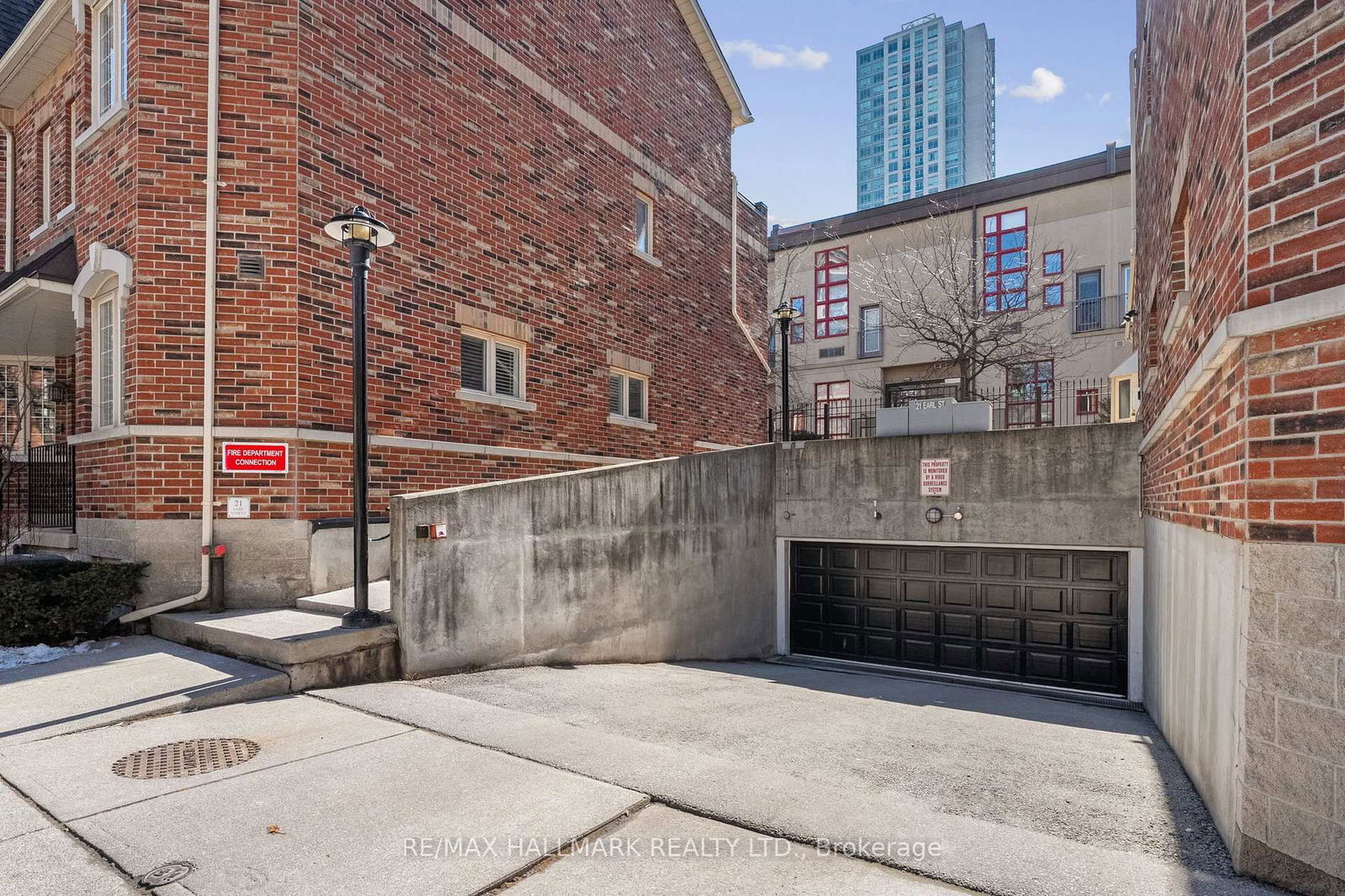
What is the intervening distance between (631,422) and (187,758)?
9.75m

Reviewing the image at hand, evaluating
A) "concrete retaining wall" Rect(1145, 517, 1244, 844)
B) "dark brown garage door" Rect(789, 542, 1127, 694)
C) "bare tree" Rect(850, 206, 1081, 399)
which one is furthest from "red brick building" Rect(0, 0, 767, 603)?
"bare tree" Rect(850, 206, 1081, 399)

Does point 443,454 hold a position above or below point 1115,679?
above

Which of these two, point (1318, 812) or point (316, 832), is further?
point (316, 832)

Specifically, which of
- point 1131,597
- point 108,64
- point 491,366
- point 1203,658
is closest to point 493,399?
point 491,366

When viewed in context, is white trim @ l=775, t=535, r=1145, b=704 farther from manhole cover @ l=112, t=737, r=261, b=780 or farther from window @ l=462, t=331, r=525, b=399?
manhole cover @ l=112, t=737, r=261, b=780

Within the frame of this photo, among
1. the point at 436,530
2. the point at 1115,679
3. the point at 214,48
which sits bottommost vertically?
the point at 1115,679

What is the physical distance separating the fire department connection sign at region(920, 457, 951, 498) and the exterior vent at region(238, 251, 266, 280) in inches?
390

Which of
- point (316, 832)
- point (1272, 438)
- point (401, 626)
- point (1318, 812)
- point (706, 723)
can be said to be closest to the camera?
point (1318, 812)

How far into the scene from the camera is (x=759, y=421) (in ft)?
60.6

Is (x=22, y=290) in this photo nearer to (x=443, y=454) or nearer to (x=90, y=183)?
(x=90, y=183)

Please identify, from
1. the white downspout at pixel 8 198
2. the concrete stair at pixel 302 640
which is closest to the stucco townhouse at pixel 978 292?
the concrete stair at pixel 302 640

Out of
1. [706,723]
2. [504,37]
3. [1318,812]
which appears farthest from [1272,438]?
[504,37]

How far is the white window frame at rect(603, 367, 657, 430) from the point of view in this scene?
13172 mm

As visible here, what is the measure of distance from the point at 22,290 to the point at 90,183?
1.68 metres
